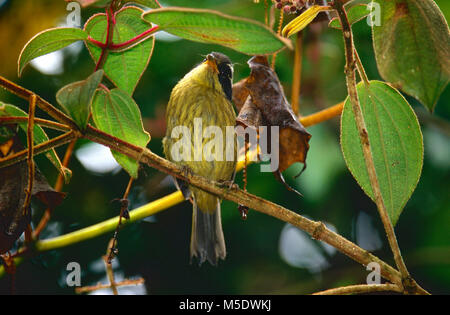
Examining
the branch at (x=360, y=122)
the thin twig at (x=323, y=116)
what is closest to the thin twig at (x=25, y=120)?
the branch at (x=360, y=122)

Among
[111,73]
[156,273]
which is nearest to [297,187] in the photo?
[156,273]

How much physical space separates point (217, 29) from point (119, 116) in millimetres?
499

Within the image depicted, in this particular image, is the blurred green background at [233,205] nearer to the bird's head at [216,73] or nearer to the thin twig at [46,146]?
the bird's head at [216,73]

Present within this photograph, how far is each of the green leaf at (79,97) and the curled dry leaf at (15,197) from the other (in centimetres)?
39

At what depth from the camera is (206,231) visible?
2572 mm

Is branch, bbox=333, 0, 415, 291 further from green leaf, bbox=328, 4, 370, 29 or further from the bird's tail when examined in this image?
the bird's tail

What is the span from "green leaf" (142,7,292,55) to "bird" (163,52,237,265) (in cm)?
129

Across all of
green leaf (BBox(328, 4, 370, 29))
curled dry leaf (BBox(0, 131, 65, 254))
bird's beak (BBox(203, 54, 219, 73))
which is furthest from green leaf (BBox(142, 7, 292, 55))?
bird's beak (BBox(203, 54, 219, 73))

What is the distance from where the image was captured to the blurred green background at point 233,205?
295 cm

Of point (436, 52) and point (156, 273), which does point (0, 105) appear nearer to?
point (436, 52)

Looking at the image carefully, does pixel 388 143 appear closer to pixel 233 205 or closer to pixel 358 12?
pixel 358 12

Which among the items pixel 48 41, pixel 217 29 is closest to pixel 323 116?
pixel 217 29
